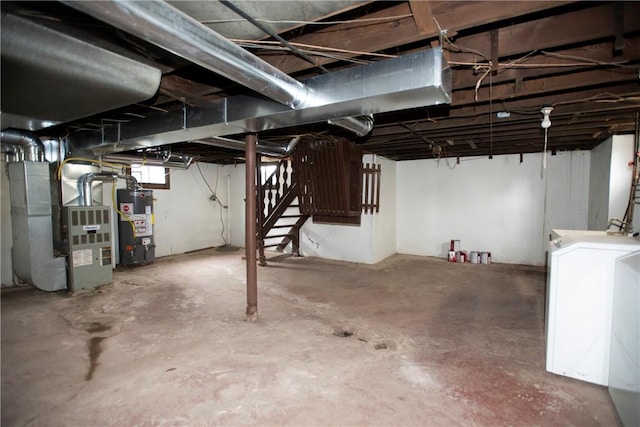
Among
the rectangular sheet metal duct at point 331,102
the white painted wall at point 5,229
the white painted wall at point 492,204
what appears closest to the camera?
the rectangular sheet metal duct at point 331,102

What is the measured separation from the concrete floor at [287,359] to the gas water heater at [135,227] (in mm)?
1200

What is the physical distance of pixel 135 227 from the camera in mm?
5258

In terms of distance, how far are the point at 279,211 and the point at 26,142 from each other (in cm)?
358

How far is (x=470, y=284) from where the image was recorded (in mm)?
4316

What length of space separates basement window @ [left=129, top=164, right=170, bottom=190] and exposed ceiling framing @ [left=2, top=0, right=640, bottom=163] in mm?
2425

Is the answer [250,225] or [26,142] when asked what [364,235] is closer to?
[250,225]

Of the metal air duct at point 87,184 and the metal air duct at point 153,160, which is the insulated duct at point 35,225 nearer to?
the metal air duct at point 87,184

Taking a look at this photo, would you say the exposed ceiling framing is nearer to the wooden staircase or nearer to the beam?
the beam

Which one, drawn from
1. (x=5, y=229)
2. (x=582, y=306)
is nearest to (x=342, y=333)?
(x=582, y=306)

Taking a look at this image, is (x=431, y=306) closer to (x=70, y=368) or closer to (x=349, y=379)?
(x=349, y=379)

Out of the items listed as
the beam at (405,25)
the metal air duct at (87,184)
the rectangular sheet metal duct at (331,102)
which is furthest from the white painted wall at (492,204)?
the metal air duct at (87,184)

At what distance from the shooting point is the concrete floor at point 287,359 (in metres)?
1.77

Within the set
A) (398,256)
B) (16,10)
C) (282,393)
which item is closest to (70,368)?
(282,393)

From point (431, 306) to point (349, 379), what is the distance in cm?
173
